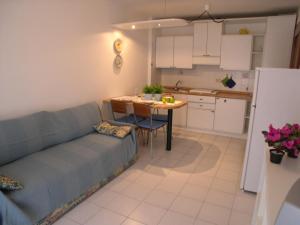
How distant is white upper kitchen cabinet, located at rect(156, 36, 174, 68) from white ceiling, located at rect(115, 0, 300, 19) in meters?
0.62

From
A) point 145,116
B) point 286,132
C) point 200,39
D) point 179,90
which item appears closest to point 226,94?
point 179,90

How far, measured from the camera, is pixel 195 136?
15.3 ft

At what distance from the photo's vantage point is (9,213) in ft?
5.40

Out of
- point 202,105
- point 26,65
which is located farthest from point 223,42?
point 26,65

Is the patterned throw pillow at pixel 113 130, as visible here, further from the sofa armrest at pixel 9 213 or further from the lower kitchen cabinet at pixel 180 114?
the lower kitchen cabinet at pixel 180 114

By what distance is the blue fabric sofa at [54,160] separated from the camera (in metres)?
1.84

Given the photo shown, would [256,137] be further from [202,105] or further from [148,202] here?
[202,105]

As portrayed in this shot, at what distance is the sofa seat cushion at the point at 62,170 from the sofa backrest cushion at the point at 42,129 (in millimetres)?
94

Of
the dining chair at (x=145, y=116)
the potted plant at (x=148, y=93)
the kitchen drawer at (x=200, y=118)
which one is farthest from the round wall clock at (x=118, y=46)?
the kitchen drawer at (x=200, y=118)

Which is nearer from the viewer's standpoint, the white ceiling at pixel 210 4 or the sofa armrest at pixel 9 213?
the sofa armrest at pixel 9 213

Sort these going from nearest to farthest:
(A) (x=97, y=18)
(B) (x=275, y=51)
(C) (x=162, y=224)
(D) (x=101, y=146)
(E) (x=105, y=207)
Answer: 1. (C) (x=162, y=224)
2. (E) (x=105, y=207)
3. (D) (x=101, y=146)
4. (A) (x=97, y=18)
5. (B) (x=275, y=51)

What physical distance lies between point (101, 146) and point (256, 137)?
1.83 m

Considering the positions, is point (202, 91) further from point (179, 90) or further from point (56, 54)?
point (56, 54)

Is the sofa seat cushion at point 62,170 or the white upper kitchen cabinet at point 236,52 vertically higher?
the white upper kitchen cabinet at point 236,52
